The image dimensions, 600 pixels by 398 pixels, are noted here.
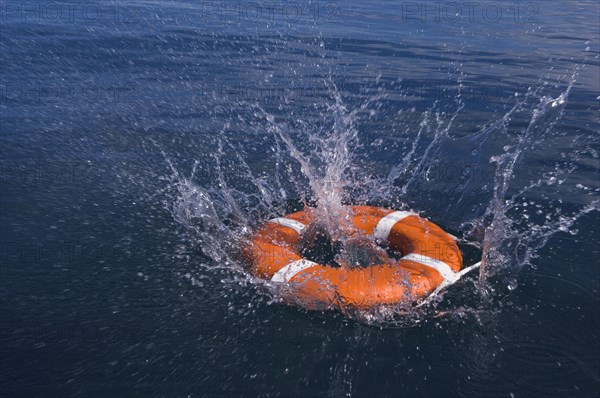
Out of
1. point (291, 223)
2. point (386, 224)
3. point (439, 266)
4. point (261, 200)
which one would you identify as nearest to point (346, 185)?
point (261, 200)

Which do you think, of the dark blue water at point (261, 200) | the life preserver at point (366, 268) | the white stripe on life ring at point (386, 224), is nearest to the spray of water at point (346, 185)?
the dark blue water at point (261, 200)

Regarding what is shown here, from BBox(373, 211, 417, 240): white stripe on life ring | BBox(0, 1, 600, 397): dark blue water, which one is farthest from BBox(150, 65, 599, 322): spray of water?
BBox(373, 211, 417, 240): white stripe on life ring

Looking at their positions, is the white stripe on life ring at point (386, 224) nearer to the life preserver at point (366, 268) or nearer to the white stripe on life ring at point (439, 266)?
the life preserver at point (366, 268)

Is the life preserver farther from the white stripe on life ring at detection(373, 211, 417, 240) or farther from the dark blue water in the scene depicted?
the dark blue water

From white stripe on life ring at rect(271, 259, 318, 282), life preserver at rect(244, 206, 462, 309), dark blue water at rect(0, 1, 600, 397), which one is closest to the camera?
dark blue water at rect(0, 1, 600, 397)

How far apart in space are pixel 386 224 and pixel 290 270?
3.75 feet

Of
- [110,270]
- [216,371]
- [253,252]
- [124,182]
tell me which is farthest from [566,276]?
[124,182]

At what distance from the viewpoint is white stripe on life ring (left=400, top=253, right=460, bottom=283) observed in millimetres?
4309

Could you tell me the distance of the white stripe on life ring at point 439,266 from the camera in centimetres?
431

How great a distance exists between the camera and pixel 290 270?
4.27 metres

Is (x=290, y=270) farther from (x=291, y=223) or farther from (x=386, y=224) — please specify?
(x=386, y=224)

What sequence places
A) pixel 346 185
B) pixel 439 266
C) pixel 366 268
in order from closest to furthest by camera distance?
1. pixel 366 268
2. pixel 439 266
3. pixel 346 185

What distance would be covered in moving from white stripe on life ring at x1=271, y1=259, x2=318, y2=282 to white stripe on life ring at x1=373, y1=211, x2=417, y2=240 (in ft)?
3.06

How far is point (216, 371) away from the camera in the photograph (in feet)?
11.7
